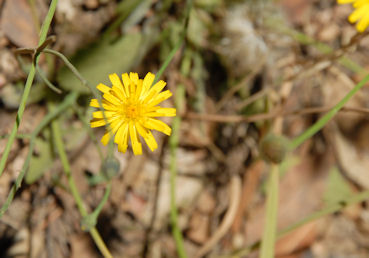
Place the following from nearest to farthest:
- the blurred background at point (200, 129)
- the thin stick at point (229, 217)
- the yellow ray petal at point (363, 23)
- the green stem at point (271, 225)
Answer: the yellow ray petal at point (363, 23), the green stem at point (271, 225), the blurred background at point (200, 129), the thin stick at point (229, 217)

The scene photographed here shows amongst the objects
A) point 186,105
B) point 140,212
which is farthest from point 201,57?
point 140,212

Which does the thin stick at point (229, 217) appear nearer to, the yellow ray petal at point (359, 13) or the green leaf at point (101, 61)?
the green leaf at point (101, 61)

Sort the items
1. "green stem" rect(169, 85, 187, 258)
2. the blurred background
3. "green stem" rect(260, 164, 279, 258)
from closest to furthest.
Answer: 1. "green stem" rect(260, 164, 279, 258)
2. "green stem" rect(169, 85, 187, 258)
3. the blurred background

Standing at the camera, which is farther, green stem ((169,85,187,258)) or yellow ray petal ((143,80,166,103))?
→ green stem ((169,85,187,258))

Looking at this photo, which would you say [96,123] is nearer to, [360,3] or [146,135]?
[146,135]

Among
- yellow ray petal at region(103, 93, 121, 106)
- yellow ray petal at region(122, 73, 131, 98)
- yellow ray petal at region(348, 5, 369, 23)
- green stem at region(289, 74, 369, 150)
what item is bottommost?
yellow ray petal at region(103, 93, 121, 106)

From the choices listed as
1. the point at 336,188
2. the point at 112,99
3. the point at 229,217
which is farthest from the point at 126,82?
the point at 336,188

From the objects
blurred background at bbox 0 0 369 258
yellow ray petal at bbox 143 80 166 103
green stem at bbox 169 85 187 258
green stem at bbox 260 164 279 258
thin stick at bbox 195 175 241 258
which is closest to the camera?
yellow ray petal at bbox 143 80 166 103

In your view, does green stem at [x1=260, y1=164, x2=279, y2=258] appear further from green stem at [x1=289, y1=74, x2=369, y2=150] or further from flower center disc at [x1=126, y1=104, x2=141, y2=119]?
flower center disc at [x1=126, y1=104, x2=141, y2=119]

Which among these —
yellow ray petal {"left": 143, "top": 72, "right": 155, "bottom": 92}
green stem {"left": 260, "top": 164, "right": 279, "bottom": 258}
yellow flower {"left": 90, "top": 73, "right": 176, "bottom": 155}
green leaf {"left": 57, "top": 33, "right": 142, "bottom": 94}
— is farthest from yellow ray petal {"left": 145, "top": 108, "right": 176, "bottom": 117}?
green stem {"left": 260, "top": 164, "right": 279, "bottom": 258}

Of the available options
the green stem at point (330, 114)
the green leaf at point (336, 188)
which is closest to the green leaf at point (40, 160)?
the green stem at point (330, 114)
